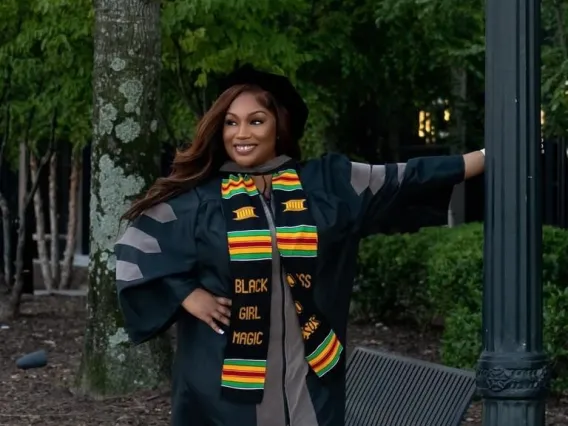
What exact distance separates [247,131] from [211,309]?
527 millimetres

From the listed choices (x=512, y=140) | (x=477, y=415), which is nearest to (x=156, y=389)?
(x=477, y=415)

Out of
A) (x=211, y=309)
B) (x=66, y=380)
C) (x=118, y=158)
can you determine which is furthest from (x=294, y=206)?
(x=66, y=380)

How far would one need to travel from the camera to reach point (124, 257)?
379 centimetres

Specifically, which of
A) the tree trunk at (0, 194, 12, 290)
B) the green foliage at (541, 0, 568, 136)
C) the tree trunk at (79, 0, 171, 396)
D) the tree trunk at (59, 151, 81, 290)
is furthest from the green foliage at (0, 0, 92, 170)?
the tree trunk at (59, 151, 81, 290)

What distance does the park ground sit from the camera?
7.20 meters

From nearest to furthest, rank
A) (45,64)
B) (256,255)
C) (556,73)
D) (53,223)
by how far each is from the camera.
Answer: (256,255) < (556,73) < (45,64) < (53,223)

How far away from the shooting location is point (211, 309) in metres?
3.69

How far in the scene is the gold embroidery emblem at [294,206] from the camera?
147 inches

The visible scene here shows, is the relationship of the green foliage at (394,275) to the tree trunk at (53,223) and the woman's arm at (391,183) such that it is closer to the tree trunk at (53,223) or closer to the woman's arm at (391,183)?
the tree trunk at (53,223)

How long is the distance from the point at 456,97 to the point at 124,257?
9.28m

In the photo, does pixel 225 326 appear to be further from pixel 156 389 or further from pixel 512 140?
pixel 156 389

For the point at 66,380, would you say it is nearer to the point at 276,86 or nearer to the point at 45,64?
the point at 45,64

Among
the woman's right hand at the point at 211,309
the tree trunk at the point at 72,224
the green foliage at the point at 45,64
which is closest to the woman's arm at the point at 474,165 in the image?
the woman's right hand at the point at 211,309

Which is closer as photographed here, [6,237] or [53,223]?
[6,237]
